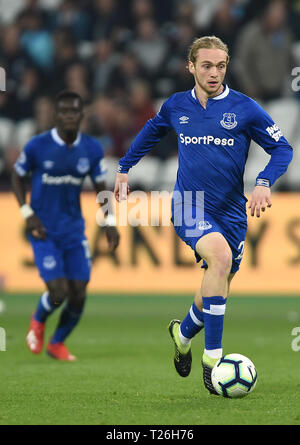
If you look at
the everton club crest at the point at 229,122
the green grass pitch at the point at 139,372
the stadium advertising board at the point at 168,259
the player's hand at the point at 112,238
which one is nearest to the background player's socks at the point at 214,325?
the green grass pitch at the point at 139,372

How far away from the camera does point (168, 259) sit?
14.0 meters

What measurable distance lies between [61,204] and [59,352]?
134 cm

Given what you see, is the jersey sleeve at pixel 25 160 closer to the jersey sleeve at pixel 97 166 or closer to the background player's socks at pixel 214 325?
the jersey sleeve at pixel 97 166

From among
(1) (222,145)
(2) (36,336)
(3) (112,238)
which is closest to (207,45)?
(1) (222,145)

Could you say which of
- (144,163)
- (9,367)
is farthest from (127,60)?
(9,367)

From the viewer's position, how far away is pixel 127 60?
Result: 16.2 metres

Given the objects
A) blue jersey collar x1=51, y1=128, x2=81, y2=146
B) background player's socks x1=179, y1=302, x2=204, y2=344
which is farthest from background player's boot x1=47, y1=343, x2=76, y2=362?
background player's socks x1=179, y1=302, x2=204, y2=344

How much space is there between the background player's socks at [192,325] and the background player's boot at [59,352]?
1.96 metres

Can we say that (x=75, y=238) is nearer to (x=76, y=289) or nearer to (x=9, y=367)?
(x=76, y=289)

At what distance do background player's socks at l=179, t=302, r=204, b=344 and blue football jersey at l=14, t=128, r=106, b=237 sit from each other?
95.6 inches

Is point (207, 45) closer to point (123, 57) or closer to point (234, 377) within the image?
point (234, 377)

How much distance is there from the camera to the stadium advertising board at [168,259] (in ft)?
45.5
